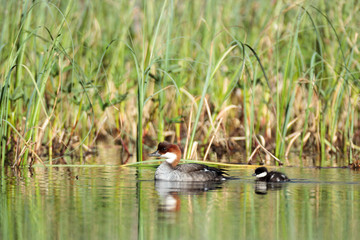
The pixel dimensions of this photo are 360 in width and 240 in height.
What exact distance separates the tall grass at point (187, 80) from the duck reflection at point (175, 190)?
1.00 meters

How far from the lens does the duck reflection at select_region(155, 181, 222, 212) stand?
6711 millimetres

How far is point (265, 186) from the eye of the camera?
8047 millimetres

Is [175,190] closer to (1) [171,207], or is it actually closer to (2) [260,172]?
(2) [260,172]

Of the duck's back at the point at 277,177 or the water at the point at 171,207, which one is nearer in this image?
the water at the point at 171,207

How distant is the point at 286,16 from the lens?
495 inches

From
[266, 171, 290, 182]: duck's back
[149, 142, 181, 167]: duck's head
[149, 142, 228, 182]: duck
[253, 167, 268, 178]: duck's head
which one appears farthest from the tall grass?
[266, 171, 290, 182]: duck's back

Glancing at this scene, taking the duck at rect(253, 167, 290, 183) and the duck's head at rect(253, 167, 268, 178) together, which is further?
the duck's head at rect(253, 167, 268, 178)

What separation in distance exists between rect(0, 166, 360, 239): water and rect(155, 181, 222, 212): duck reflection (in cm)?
1

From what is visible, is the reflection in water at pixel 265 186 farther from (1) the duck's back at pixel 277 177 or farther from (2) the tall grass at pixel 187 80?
(2) the tall grass at pixel 187 80

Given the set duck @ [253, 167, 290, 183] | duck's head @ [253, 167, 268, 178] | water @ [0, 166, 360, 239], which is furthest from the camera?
duck's head @ [253, 167, 268, 178]

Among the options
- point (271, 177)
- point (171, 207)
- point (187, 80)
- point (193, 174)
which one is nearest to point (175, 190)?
point (193, 174)

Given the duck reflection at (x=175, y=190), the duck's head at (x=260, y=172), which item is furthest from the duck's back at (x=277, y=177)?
the duck reflection at (x=175, y=190)

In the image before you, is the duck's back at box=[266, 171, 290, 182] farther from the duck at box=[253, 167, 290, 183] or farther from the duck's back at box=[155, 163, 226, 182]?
the duck's back at box=[155, 163, 226, 182]

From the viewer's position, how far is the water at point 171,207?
5555mm
